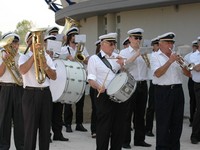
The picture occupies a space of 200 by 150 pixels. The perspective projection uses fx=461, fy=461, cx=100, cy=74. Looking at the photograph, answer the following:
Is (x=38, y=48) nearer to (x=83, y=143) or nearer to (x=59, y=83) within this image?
(x=59, y=83)

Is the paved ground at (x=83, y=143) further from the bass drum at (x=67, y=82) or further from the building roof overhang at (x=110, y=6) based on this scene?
the building roof overhang at (x=110, y=6)

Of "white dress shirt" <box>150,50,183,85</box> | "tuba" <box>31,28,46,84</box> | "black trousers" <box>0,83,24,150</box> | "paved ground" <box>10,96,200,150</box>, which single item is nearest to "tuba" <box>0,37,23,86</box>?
"black trousers" <box>0,83,24,150</box>

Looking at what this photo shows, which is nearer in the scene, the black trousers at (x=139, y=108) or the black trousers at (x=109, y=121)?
the black trousers at (x=109, y=121)

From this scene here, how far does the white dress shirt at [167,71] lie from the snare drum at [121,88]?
733 millimetres

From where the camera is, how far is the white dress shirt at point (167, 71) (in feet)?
22.6

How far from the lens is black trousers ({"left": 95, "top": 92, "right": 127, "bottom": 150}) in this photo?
6.45 meters

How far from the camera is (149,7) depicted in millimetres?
13852

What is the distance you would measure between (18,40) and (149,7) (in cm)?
754

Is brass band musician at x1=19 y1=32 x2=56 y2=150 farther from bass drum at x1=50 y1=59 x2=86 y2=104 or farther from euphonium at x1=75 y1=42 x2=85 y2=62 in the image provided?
euphonium at x1=75 y1=42 x2=85 y2=62

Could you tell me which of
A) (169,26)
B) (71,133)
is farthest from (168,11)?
(71,133)

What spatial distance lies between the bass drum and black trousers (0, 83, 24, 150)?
1.06m

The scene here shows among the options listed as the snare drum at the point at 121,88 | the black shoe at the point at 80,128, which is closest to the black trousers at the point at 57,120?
the black shoe at the point at 80,128

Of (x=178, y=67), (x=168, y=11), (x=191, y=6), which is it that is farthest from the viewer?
(x=168, y=11)

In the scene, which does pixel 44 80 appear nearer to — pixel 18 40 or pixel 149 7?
pixel 18 40
